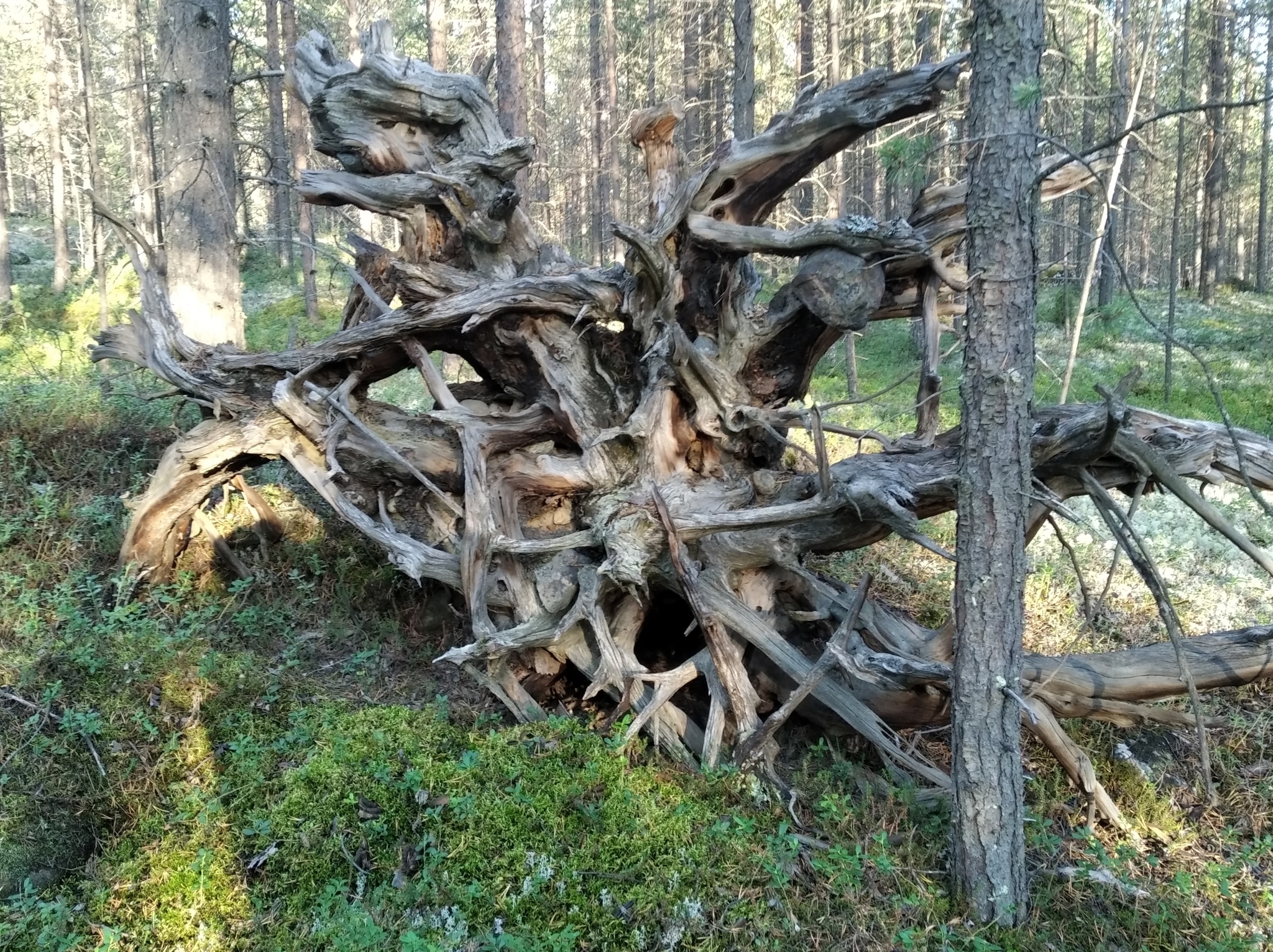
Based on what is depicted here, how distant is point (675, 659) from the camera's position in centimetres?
615

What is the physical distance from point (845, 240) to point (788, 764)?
321 cm

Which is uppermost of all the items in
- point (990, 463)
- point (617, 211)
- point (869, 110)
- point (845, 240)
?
point (617, 211)

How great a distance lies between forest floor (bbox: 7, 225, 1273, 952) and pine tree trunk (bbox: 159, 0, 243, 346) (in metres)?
2.27

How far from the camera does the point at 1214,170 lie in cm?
2034

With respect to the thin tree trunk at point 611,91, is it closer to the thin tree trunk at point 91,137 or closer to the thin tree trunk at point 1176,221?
the thin tree trunk at point 91,137

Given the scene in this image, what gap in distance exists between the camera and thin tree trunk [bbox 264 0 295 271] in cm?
1293

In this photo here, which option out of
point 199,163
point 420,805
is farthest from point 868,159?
point 420,805

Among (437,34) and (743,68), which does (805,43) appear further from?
(437,34)

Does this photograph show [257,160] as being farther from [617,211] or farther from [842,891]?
[842,891]

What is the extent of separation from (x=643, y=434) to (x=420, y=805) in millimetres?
2663

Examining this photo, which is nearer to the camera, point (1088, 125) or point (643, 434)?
point (643, 434)

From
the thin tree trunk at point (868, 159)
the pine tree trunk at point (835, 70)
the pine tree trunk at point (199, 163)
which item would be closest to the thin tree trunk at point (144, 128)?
the pine tree trunk at point (199, 163)

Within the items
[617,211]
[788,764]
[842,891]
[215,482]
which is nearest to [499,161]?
[215,482]

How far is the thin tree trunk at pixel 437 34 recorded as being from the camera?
1481 centimetres
